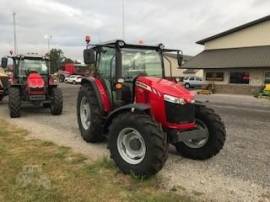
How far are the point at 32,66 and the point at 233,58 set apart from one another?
2032 centimetres

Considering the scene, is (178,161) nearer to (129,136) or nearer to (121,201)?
(129,136)

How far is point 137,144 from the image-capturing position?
5.43m

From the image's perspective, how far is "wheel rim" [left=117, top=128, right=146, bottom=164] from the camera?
17.6 feet

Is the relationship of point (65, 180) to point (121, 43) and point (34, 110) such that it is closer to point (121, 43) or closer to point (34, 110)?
point (121, 43)

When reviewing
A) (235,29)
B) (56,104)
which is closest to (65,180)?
(56,104)

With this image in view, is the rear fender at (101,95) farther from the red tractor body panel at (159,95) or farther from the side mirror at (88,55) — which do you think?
the red tractor body panel at (159,95)

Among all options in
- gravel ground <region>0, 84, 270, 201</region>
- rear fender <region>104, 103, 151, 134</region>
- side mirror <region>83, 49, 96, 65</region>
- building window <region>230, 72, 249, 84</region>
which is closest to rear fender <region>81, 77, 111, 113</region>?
side mirror <region>83, 49, 96, 65</region>

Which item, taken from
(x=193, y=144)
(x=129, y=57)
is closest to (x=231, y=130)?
(x=193, y=144)

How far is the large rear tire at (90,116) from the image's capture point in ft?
22.8

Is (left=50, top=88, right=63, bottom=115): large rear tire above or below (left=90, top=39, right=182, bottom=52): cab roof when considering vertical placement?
below

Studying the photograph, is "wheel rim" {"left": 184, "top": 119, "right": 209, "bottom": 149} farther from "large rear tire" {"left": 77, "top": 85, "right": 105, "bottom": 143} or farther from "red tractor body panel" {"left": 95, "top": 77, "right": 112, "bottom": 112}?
"large rear tire" {"left": 77, "top": 85, "right": 105, "bottom": 143}

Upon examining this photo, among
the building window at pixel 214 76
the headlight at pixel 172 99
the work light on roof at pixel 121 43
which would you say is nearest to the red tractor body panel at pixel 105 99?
the work light on roof at pixel 121 43

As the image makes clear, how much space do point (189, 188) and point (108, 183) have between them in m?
1.25

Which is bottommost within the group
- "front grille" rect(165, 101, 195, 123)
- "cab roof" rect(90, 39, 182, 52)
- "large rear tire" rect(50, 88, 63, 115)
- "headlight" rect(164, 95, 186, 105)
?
"large rear tire" rect(50, 88, 63, 115)
